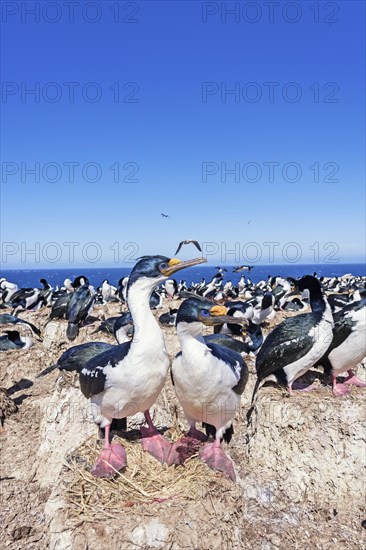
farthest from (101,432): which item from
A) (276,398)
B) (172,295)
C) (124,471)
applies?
(172,295)

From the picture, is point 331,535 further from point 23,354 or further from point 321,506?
point 23,354

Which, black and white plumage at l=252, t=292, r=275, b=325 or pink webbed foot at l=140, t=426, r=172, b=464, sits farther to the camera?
black and white plumage at l=252, t=292, r=275, b=325

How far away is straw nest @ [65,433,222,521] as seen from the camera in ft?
12.9

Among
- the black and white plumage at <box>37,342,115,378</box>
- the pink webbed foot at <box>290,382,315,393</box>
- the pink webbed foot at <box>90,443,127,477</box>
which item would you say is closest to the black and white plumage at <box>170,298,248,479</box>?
the pink webbed foot at <box>90,443,127,477</box>

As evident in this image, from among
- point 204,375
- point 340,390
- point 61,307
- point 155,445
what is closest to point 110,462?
point 155,445

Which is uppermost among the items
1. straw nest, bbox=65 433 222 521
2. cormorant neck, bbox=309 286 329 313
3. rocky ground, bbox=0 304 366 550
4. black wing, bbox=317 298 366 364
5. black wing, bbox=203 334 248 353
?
cormorant neck, bbox=309 286 329 313

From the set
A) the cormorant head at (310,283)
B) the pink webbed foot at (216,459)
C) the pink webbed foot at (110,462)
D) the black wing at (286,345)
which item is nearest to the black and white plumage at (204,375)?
the pink webbed foot at (216,459)

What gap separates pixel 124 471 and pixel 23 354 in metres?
8.02

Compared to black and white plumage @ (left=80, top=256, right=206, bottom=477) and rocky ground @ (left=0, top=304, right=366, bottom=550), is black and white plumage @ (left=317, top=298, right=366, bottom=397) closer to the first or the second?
rocky ground @ (left=0, top=304, right=366, bottom=550)

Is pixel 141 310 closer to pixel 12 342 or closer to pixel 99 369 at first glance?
pixel 99 369

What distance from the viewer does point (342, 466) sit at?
6352mm

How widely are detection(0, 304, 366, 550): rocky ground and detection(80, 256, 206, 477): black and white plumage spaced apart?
0.75ft

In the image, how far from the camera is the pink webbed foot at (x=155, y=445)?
15.5 ft

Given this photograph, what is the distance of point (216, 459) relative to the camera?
4605 mm
